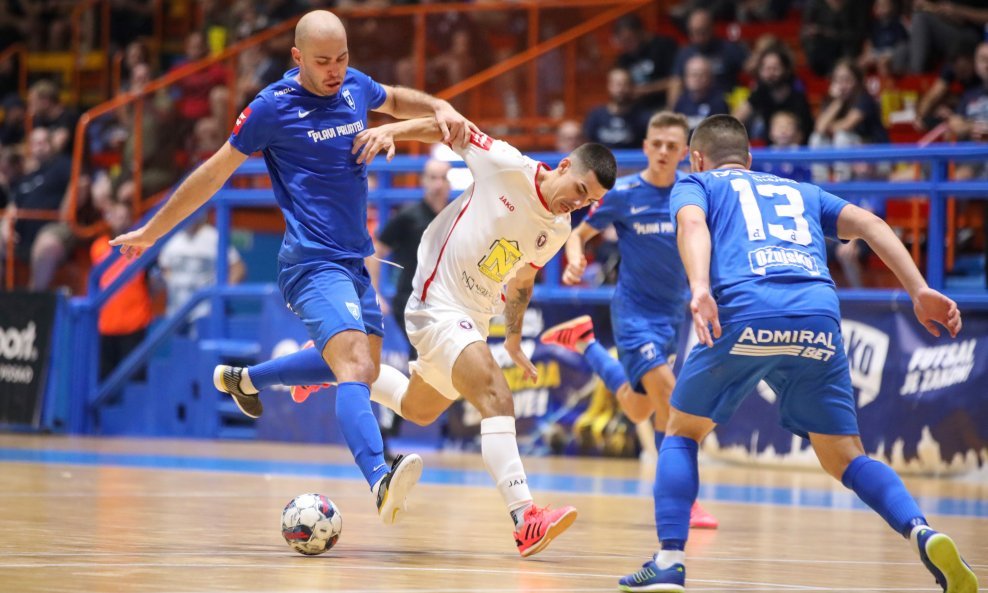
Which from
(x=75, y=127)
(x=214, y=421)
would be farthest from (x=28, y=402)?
(x=75, y=127)

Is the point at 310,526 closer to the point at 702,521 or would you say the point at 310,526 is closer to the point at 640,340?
the point at 702,521

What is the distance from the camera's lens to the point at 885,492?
17.5ft

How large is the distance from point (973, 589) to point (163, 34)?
18328mm

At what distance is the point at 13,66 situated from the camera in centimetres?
2211

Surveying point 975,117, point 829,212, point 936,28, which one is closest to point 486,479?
point 975,117

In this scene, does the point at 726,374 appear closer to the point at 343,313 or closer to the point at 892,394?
the point at 343,313

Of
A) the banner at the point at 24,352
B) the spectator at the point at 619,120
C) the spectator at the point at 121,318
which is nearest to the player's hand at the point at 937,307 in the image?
the spectator at the point at 619,120

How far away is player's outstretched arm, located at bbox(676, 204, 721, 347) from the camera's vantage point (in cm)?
492

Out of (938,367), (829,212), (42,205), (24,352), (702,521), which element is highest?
→ (42,205)

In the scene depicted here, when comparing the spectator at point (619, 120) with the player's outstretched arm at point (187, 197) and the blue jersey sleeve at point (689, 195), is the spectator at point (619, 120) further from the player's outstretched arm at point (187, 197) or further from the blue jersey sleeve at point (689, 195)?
the blue jersey sleeve at point (689, 195)

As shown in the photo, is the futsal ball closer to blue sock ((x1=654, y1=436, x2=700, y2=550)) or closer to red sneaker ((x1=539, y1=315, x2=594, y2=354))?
blue sock ((x1=654, y1=436, x2=700, y2=550))

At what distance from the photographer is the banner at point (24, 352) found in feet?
49.8

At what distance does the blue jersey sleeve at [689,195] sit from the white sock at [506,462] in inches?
50.2

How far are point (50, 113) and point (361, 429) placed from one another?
14.5 meters
